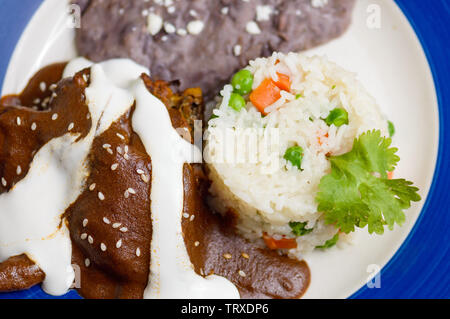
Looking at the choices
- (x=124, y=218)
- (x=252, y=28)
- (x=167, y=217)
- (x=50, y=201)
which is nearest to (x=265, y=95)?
(x=252, y=28)

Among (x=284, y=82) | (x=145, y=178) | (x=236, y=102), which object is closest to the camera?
(x=145, y=178)

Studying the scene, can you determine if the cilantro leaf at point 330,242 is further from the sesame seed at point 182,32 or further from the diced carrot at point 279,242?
the sesame seed at point 182,32

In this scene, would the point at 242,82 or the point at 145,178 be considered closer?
the point at 145,178

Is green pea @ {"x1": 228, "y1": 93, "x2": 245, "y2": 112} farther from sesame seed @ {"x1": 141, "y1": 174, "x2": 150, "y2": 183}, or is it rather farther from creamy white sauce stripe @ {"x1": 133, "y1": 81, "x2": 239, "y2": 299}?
sesame seed @ {"x1": 141, "y1": 174, "x2": 150, "y2": 183}

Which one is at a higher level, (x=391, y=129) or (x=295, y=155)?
(x=391, y=129)

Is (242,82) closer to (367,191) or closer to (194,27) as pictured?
(194,27)

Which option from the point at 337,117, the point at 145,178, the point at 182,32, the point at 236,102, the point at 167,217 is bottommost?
the point at 167,217

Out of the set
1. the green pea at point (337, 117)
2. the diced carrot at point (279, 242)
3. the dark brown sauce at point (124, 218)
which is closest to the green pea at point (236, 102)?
the dark brown sauce at point (124, 218)
